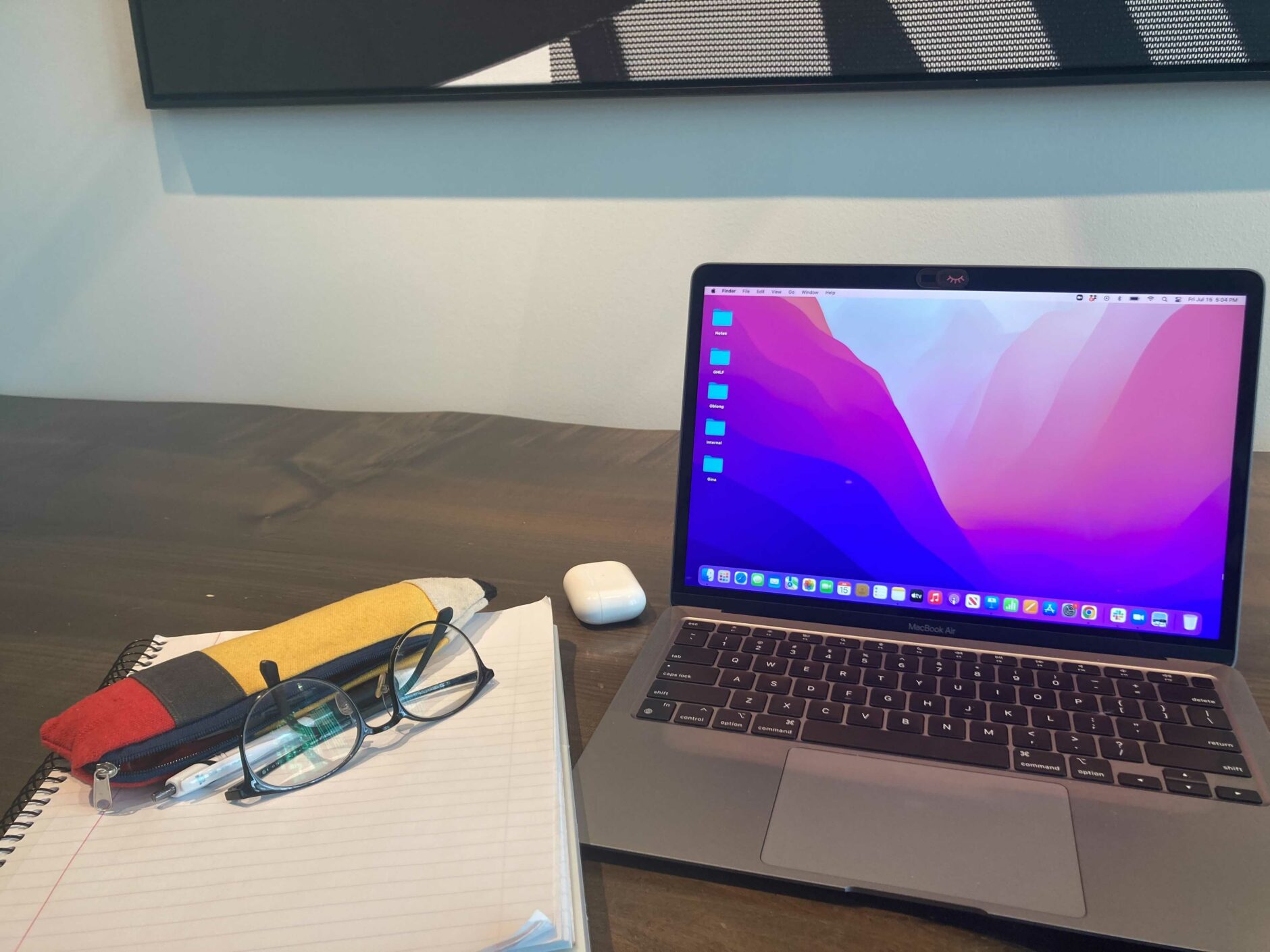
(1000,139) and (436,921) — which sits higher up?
(1000,139)

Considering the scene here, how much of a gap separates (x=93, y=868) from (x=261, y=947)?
4.3 inches

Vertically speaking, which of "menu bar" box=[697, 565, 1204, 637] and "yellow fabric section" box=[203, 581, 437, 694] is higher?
"yellow fabric section" box=[203, 581, 437, 694]

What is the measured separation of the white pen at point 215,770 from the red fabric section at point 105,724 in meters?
0.03

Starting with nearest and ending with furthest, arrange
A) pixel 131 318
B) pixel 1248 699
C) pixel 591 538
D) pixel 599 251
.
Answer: pixel 1248 699
pixel 591 538
pixel 599 251
pixel 131 318

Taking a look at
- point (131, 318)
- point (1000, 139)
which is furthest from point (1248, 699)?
point (131, 318)

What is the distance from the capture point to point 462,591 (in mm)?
633

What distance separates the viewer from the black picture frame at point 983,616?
57 cm

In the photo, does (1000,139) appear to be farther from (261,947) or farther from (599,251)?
(261,947)

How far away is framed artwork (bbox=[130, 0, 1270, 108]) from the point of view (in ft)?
3.17

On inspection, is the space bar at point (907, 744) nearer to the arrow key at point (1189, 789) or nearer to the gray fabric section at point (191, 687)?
the arrow key at point (1189, 789)

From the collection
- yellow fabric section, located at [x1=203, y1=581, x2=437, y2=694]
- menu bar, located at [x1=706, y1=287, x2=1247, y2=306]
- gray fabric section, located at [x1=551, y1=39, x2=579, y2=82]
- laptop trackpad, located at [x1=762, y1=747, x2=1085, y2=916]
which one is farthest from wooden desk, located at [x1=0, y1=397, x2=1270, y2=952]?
gray fabric section, located at [x1=551, y1=39, x2=579, y2=82]

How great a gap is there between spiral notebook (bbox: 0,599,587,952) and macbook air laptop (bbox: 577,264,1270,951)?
5cm

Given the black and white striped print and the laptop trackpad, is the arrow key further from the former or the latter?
the black and white striped print

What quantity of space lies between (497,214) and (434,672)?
86cm
